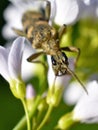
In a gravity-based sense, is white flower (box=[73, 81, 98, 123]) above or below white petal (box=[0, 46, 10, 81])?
below

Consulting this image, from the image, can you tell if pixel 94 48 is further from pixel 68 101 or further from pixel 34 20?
pixel 68 101

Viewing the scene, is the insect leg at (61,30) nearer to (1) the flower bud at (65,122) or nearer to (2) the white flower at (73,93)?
Answer: (2) the white flower at (73,93)

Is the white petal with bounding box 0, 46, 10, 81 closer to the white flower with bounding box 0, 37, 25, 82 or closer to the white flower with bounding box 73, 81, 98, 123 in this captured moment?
the white flower with bounding box 0, 37, 25, 82

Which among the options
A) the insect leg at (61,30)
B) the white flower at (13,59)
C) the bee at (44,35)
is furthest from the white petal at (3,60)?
the insect leg at (61,30)

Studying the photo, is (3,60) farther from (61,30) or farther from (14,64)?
(61,30)

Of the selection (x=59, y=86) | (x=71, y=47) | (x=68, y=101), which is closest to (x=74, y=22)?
(x=71, y=47)

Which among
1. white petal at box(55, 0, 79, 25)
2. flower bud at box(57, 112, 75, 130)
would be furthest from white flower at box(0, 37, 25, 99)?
white petal at box(55, 0, 79, 25)

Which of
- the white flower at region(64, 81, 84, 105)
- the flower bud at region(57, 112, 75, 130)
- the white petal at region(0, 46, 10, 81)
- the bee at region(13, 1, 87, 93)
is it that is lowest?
the white flower at region(64, 81, 84, 105)
